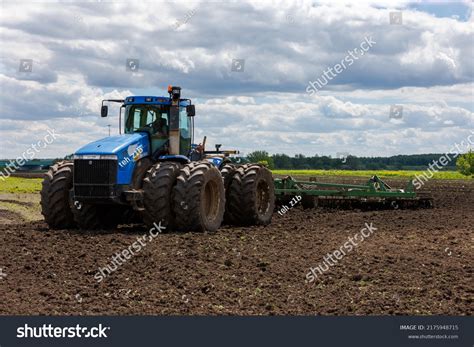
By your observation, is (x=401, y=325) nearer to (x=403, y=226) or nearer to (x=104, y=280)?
(x=104, y=280)

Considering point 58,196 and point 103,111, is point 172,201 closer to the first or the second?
point 58,196

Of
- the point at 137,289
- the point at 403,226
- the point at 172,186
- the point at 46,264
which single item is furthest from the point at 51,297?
the point at 403,226

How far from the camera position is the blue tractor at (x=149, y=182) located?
15570mm

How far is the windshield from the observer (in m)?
17.2

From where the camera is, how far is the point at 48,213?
651 inches

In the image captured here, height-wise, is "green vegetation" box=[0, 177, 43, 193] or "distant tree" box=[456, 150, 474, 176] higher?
"distant tree" box=[456, 150, 474, 176]

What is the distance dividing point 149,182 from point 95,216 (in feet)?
5.80

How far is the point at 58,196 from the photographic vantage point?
53.6 feet
